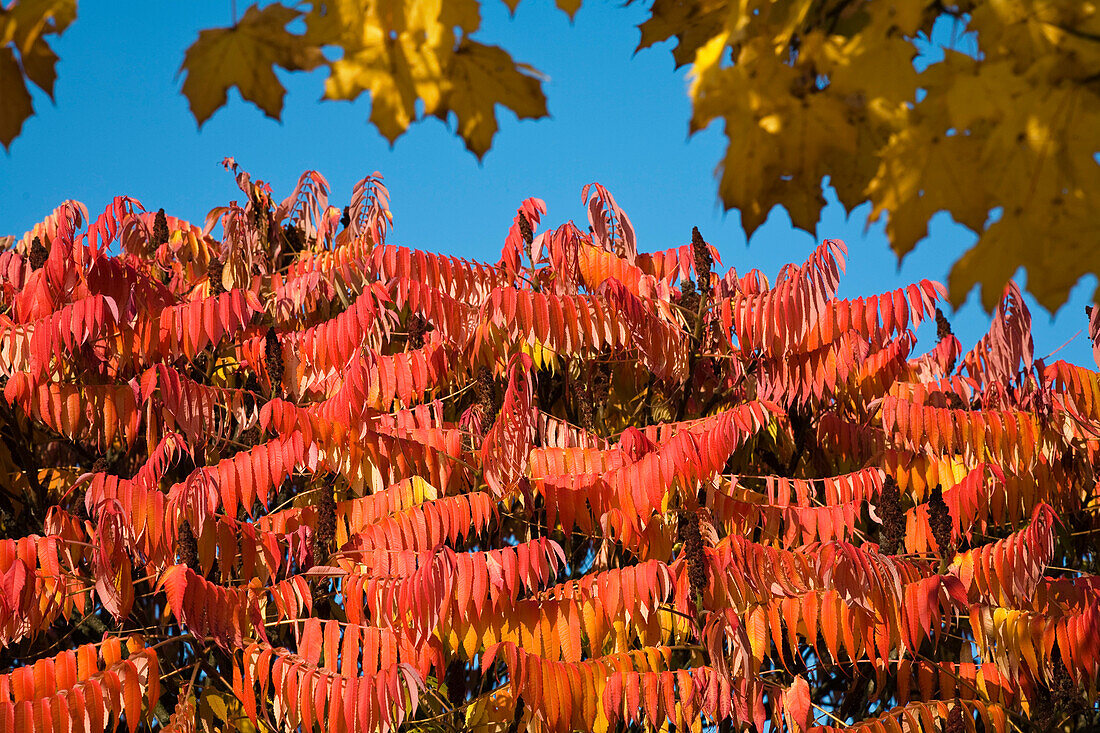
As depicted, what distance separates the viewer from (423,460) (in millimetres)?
4770

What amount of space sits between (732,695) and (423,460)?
Answer: 1.77 metres

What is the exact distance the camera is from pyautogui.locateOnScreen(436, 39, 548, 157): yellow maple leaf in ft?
6.77

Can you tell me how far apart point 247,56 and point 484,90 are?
48cm

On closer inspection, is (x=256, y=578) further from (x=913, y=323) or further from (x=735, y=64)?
(x=913, y=323)

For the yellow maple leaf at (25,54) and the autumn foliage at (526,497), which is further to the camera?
the autumn foliage at (526,497)

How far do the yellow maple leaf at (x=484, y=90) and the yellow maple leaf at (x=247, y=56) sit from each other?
0.28 metres

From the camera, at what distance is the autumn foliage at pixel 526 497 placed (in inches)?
155

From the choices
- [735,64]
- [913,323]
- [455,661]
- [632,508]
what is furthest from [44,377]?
[913,323]

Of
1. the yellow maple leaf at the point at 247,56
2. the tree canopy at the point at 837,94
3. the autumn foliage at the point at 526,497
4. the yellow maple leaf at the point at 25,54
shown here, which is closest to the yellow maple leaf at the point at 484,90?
the tree canopy at the point at 837,94

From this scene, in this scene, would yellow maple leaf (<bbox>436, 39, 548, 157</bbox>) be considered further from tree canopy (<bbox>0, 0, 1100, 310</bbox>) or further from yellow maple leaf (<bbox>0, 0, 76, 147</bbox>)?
yellow maple leaf (<bbox>0, 0, 76, 147</bbox>)

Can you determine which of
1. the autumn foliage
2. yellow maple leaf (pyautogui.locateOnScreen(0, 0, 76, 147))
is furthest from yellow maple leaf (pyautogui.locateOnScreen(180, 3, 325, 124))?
the autumn foliage

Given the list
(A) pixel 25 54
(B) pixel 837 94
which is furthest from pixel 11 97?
(B) pixel 837 94

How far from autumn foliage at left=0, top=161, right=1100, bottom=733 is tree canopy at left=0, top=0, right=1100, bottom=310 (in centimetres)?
221

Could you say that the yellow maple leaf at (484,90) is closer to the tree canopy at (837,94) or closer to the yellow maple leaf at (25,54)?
the tree canopy at (837,94)
